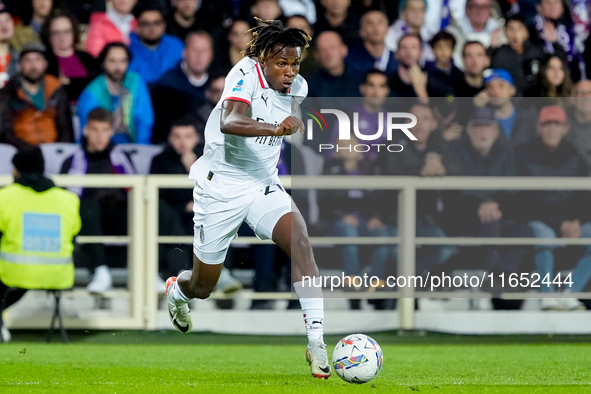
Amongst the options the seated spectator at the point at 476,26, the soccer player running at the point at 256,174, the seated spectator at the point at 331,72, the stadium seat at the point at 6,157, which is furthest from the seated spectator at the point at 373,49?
the stadium seat at the point at 6,157

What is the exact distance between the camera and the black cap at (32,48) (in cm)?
870

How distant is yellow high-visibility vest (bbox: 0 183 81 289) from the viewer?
7.93m

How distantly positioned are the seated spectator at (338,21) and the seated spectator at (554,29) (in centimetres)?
188

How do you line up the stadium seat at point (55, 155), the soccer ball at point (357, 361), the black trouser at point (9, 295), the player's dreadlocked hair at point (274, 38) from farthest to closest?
the stadium seat at point (55, 155) < the black trouser at point (9, 295) < the player's dreadlocked hair at point (274, 38) < the soccer ball at point (357, 361)

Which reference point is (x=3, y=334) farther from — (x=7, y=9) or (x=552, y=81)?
(x=552, y=81)

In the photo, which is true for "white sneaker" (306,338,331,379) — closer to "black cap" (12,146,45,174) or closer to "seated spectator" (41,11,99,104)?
"black cap" (12,146,45,174)

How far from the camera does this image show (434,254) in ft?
27.6

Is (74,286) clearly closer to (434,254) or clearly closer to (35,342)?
(35,342)

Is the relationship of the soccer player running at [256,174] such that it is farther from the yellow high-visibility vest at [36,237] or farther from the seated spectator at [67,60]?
the seated spectator at [67,60]

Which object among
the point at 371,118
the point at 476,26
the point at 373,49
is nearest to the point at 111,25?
the point at 373,49

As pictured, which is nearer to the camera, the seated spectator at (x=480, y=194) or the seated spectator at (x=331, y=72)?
the seated spectator at (x=480, y=194)

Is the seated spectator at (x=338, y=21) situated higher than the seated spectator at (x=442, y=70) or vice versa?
the seated spectator at (x=338, y=21)

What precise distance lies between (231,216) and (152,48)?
380 cm

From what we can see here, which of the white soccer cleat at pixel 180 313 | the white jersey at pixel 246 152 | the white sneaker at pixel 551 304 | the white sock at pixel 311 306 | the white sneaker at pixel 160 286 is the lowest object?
the white sneaker at pixel 551 304
